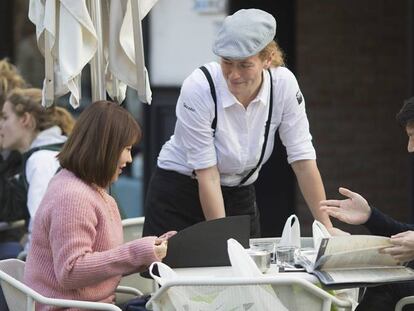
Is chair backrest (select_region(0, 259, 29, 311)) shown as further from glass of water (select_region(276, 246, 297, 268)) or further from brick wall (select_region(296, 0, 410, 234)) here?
brick wall (select_region(296, 0, 410, 234))

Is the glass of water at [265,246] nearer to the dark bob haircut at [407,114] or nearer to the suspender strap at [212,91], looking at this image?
the suspender strap at [212,91]

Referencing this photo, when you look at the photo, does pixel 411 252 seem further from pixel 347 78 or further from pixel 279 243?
pixel 347 78

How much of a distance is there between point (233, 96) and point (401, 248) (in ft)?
3.43

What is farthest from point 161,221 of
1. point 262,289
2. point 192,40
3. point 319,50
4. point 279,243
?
point 319,50

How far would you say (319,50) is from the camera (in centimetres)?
823

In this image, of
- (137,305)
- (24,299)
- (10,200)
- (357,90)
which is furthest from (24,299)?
(357,90)

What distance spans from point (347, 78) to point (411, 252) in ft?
15.4

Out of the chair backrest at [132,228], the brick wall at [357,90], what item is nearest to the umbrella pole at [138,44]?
the chair backrest at [132,228]

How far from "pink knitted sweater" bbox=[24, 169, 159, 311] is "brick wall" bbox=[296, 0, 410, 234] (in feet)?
14.4

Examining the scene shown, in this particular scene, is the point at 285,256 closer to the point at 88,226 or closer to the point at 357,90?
the point at 88,226

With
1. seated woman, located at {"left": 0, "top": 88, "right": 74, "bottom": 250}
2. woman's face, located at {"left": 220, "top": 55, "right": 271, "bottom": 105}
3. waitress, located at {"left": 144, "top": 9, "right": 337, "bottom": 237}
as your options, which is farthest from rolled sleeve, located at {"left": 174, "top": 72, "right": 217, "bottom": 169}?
seated woman, located at {"left": 0, "top": 88, "right": 74, "bottom": 250}

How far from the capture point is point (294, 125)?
4.55 m

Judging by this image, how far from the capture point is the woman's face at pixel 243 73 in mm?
4273

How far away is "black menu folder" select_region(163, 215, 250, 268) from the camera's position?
3916 mm
